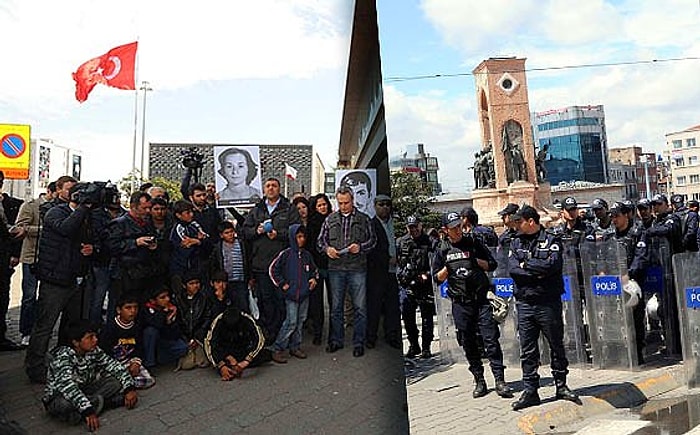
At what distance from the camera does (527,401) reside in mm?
1954

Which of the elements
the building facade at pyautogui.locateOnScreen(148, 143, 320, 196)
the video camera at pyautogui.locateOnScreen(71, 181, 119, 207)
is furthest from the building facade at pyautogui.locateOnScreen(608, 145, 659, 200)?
the video camera at pyautogui.locateOnScreen(71, 181, 119, 207)

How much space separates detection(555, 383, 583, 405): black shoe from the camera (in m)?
1.98

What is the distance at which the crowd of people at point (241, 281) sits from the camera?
6.21 feet

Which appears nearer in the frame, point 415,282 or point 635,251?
point 415,282

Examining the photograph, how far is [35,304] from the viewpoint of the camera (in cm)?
191

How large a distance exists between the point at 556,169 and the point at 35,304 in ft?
6.18

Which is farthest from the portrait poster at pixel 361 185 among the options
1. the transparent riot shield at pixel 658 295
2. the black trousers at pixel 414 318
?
the transparent riot shield at pixel 658 295

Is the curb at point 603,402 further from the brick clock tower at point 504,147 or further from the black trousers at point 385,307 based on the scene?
the brick clock tower at point 504,147

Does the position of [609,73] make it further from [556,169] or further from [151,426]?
[151,426]

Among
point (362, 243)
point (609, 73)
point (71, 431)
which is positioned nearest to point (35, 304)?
point (71, 431)

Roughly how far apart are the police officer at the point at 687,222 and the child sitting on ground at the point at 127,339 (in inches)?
86.6

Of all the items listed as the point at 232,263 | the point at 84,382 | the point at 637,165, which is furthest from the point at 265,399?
the point at 637,165

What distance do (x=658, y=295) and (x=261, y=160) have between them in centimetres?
191

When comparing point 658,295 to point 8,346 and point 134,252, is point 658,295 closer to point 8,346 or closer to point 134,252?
point 134,252
